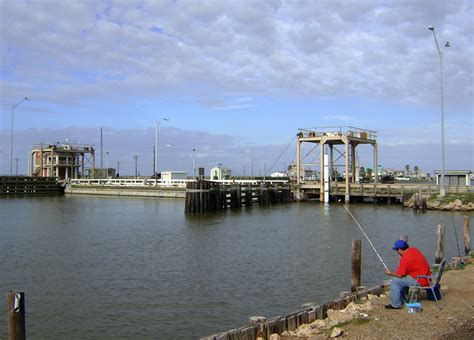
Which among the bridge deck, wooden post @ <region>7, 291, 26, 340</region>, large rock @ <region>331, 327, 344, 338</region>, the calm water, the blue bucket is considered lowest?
the calm water

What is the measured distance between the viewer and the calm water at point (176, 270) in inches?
491

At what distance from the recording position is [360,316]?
10.1 m

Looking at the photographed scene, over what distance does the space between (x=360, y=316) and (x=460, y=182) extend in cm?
4427

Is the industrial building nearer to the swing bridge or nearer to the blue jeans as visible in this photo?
the swing bridge

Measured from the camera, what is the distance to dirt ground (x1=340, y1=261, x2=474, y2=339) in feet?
28.8

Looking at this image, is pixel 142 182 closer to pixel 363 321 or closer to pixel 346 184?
pixel 346 184

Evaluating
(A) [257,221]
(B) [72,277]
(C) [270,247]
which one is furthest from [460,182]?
(B) [72,277]

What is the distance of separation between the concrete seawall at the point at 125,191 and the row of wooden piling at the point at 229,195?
15.2 metres

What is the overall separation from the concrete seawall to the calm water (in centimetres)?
3342

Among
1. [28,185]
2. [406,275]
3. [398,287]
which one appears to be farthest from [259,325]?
[28,185]

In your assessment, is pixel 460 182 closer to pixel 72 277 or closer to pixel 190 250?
pixel 190 250

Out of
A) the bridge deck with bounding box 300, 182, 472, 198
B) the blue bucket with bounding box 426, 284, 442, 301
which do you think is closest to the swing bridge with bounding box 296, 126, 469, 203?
the bridge deck with bounding box 300, 182, 472, 198

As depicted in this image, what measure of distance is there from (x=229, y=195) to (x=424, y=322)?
38302 mm

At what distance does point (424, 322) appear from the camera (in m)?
9.46
